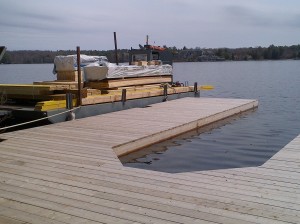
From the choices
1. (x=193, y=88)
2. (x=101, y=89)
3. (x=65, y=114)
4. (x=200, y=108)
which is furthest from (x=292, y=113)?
(x=65, y=114)

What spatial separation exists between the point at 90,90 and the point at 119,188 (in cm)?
699

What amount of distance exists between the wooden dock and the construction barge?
219cm

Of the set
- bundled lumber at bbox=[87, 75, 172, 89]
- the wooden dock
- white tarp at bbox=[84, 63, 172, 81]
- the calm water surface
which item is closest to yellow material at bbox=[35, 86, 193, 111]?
bundled lumber at bbox=[87, 75, 172, 89]


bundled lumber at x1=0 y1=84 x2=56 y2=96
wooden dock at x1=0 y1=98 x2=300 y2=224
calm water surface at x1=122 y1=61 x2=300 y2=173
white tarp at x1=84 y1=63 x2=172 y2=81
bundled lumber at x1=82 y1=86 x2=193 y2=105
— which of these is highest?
white tarp at x1=84 y1=63 x2=172 y2=81

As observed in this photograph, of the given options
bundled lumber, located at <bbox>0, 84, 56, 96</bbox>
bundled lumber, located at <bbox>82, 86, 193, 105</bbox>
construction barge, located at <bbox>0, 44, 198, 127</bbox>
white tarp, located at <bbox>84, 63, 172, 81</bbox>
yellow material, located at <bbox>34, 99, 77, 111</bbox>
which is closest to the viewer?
yellow material, located at <bbox>34, 99, 77, 111</bbox>

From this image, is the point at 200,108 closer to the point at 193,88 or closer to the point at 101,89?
the point at 101,89

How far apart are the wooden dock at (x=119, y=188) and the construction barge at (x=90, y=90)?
2194mm

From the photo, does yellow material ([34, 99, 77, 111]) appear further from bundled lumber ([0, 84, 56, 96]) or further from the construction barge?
bundled lumber ([0, 84, 56, 96])

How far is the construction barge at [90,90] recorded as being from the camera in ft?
30.3

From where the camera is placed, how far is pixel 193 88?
16.9 metres

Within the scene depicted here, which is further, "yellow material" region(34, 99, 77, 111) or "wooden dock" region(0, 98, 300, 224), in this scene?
"yellow material" region(34, 99, 77, 111)

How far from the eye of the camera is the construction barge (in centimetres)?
924

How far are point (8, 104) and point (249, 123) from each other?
296 inches

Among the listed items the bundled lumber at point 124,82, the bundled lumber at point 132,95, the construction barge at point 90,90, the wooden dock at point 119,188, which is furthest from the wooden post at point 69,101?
the bundled lumber at point 124,82
